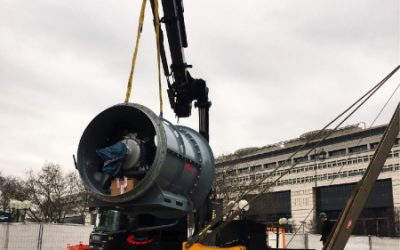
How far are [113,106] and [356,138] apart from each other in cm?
9273

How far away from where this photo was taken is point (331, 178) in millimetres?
95875

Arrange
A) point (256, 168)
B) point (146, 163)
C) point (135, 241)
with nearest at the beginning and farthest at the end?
point (146, 163)
point (135, 241)
point (256, 168)

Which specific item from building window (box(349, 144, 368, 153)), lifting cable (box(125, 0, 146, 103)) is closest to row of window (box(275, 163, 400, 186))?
building window (box(349, 144, 368, 153))

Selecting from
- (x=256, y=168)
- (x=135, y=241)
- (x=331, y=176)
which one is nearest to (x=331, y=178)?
(x=331, y=176)

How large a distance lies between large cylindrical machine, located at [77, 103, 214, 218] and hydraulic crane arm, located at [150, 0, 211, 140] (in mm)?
3724

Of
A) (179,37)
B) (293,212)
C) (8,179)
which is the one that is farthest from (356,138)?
(179,37)

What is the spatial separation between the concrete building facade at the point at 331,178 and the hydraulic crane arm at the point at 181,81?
197ft

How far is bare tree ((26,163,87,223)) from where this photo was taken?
58.3 meters

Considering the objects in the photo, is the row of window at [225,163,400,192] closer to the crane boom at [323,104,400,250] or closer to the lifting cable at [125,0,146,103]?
the lifting cable at [125,0,146,103]

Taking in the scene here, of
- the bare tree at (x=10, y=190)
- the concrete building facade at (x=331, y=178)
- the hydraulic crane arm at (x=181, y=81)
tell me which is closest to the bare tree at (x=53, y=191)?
the bare tree at (x=10, y=190)

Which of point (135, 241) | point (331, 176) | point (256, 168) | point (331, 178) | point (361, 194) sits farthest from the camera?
point (256, 168)

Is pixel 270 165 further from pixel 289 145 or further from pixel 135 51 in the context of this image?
pixel 135 51

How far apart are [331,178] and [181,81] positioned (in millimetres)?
88960

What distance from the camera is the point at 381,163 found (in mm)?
5574
